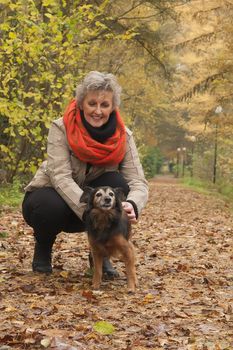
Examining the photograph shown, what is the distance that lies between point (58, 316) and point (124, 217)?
1166mm

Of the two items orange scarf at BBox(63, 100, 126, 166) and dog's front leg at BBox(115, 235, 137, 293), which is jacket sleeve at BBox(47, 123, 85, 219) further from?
dog's front leg at BBox(115, 235, 137, 293)

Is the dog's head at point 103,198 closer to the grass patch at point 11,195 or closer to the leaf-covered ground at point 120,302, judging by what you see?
the leaf-covered ground at point 120,302

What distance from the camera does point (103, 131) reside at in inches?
201

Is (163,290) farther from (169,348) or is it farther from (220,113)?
(220,113)

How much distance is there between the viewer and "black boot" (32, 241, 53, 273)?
5562mm

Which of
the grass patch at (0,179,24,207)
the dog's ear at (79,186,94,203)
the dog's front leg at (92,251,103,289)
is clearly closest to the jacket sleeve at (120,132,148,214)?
the dog's ear at (79,186,94,203)

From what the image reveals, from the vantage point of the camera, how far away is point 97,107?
5.07 metres

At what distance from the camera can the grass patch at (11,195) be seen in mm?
12495

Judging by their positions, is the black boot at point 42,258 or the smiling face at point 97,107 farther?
the black boot at point 42,258

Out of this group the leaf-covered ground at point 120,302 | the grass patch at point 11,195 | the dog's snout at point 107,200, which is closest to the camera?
the leaf-covered ground at point 120,302

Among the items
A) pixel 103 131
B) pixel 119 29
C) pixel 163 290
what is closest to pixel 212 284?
pixel 163 290

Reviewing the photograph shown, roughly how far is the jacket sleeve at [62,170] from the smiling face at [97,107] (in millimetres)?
309

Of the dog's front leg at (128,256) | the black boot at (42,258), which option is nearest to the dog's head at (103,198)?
the dog's front leg at (128,256)

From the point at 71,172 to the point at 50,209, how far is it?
0.38 metres
